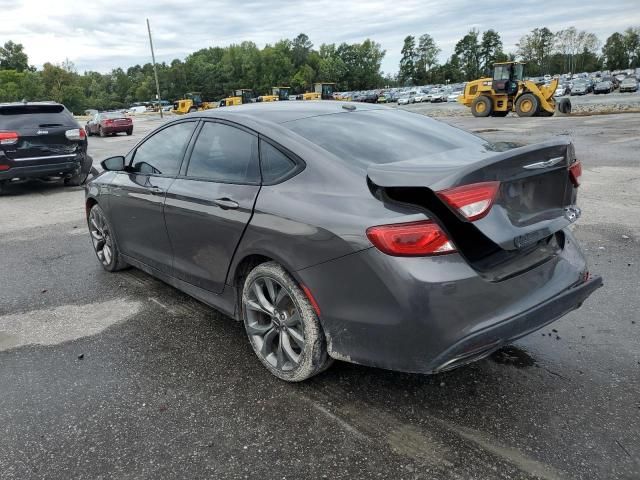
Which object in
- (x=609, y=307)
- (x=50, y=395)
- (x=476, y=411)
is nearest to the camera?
(x=476, y=411)

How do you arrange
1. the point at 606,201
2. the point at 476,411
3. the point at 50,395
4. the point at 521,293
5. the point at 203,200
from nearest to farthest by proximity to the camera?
the point at 521,293 < the point at 476,411 < the point at 50,395 < the point at 203,200 < the point at 606,201

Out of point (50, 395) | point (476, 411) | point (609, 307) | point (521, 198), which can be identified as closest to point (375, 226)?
point (521, 198)

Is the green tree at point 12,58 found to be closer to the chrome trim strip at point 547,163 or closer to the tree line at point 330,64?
the tree line at point 330,64

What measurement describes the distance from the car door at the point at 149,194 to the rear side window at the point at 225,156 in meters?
0.22

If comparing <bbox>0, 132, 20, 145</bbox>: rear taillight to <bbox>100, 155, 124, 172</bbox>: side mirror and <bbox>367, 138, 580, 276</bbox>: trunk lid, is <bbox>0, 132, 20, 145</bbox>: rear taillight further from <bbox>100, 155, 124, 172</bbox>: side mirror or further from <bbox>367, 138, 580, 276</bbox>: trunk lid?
<bbox>367, 138, 580, 276</bbox>: trunk lid

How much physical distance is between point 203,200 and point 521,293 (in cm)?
206

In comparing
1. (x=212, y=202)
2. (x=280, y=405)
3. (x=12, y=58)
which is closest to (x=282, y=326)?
(x=280, y=405)

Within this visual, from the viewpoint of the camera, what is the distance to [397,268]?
246 cm

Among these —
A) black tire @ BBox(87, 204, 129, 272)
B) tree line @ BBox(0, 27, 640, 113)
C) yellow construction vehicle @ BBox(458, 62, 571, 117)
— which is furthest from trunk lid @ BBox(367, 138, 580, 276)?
tree line @ BBox(0, 27, 640, 113)

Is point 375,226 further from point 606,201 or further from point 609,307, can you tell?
point 606,201

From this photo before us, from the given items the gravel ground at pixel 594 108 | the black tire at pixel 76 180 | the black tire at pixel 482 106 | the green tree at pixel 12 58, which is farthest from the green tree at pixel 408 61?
the black tire at pixel 76 180

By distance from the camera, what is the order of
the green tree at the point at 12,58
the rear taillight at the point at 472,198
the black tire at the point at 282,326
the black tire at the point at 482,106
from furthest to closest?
the green tree at the point at 12,58 < the black tire at the point at 482,106 < the black tire at the point at 282,326 < the rear taillight at the point at 472,198

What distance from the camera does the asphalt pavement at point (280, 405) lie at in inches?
99.3

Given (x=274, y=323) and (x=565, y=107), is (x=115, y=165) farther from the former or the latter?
(x=565, y=107)
